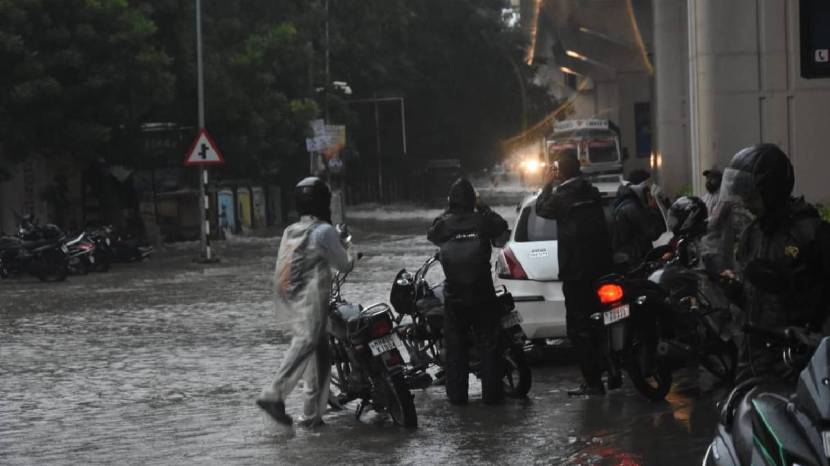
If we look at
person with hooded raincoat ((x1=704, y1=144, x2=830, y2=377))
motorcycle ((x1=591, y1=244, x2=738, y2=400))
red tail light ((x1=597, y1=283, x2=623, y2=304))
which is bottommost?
motorcycle ((x1=591, y1=244, x2=738, y2=400))

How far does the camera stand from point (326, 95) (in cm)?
5812

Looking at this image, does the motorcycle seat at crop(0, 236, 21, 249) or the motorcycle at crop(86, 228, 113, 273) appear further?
the motorcycle at crop(86, 228, 113, 273)

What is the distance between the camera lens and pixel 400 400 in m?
10.5

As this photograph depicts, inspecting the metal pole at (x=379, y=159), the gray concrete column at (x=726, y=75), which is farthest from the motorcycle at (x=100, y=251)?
the metal pole at (x=379, y=159)

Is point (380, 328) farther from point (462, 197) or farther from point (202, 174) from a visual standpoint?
point (202, 174)

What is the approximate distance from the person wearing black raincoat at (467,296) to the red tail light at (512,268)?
1.93 meters

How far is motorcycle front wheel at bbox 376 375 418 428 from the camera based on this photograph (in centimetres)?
1052

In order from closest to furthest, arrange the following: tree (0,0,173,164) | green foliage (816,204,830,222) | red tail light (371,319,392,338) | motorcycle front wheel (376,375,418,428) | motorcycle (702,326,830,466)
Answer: motorcycle (702,326,830,466), motorcycle front wheel (376,375,418,428), red tail light (371,319,392,338), green foliage (816,204,830,222), tree (0,0,173,164)

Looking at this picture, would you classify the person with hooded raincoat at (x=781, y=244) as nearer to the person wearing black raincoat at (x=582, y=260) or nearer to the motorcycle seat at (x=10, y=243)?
the person wearing black raincoat at (x=582, y=260)

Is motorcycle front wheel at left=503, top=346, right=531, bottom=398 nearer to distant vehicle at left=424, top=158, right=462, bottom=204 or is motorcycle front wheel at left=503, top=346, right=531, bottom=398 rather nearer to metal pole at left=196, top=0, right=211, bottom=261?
metal pole at left=196, top=0, right=211, bottom=261

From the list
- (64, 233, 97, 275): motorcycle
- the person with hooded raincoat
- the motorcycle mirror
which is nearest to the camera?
the person with hooded raincoat

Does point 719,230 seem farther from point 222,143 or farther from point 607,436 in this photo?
point 222,143

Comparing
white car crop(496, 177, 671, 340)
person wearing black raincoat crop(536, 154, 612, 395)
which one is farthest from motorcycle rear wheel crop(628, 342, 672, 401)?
white car crop(496, 177, 671, 340)

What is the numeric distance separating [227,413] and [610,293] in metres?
2.84
